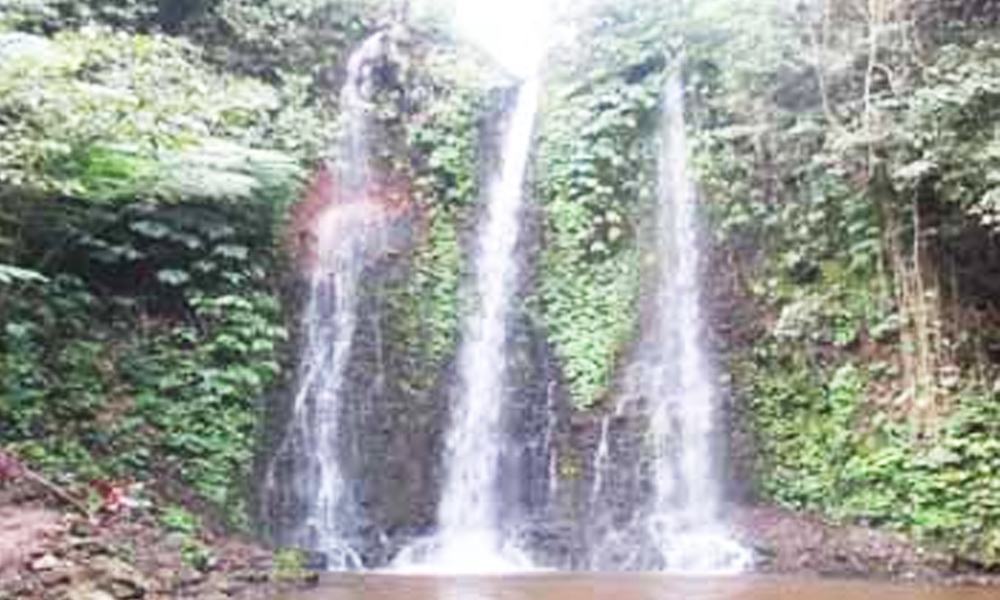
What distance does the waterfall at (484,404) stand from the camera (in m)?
12.5

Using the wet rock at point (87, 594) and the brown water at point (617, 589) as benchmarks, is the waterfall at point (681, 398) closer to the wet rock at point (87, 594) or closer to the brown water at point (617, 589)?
the brown water at point (617, 589)

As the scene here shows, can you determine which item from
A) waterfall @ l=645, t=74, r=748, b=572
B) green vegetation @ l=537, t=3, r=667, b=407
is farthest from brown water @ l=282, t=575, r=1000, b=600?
green vegetation @ l=537, t=3, r=667, b=407

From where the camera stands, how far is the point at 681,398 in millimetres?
13750

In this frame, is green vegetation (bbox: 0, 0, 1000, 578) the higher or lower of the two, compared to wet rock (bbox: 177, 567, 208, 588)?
higher

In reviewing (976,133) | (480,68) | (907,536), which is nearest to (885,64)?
(976,133)

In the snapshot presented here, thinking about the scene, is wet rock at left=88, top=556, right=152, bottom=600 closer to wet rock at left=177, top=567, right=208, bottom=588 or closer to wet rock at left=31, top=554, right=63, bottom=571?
wet rock at left=31, top=554, right=63, bottom=571

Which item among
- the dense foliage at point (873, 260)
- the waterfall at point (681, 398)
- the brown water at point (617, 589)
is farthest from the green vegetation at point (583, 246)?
the brown water at point (617, 589)

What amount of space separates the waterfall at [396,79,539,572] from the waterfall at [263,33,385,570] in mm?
948

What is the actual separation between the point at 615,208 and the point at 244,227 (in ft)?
14.8

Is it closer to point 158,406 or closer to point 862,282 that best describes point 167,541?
point 158,406

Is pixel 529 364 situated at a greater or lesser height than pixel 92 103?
lesser

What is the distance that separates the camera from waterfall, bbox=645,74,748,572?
40.3 feet

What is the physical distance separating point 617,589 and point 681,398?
151 inches

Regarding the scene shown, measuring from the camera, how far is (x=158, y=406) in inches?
486
